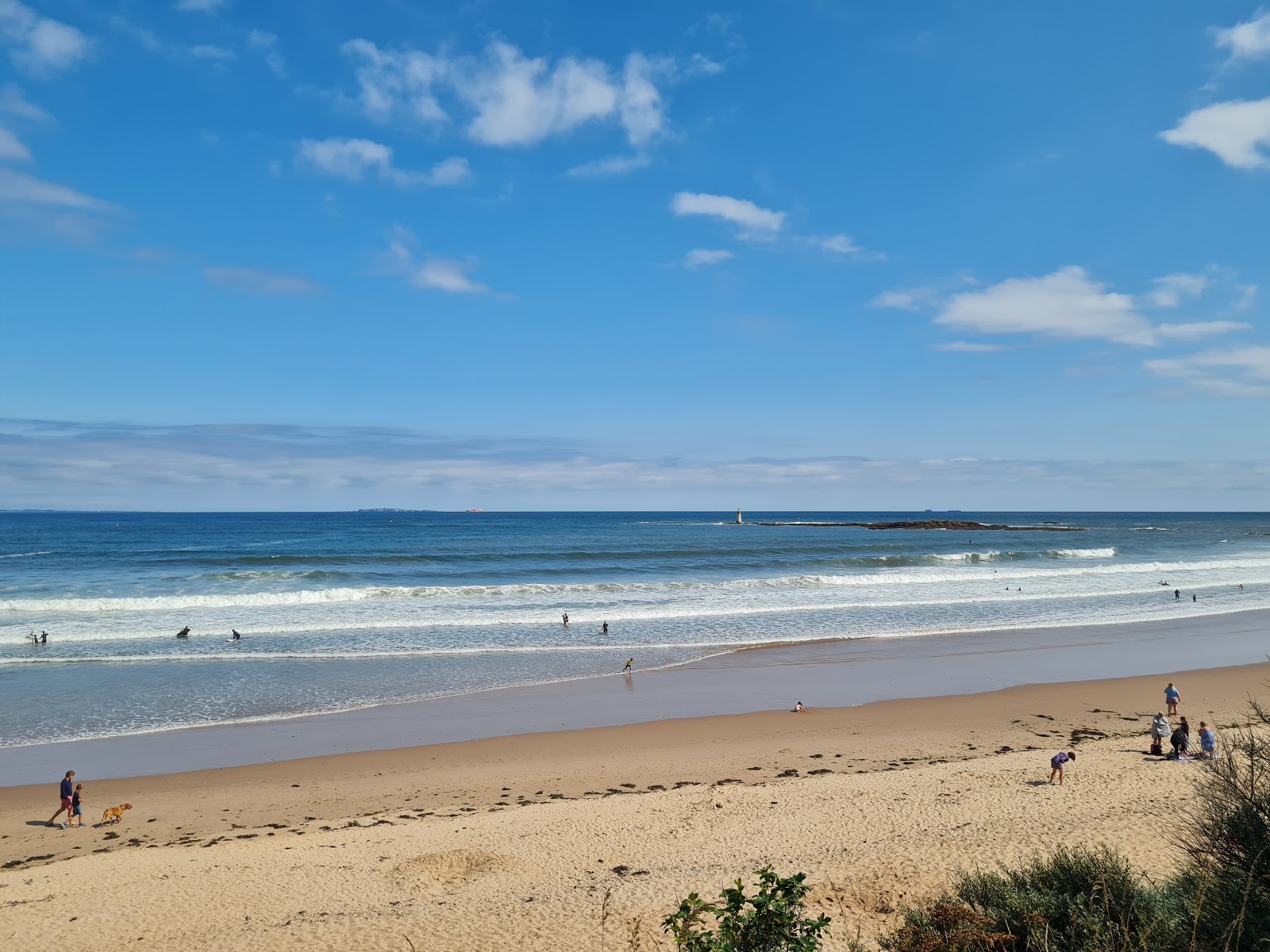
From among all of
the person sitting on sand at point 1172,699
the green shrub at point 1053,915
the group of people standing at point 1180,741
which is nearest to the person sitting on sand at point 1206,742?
the group of people standing at point 1180,741

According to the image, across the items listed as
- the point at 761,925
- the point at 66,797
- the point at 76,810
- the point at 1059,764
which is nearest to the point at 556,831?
the point at 761,925

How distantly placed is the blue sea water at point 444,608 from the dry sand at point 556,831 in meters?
5.71

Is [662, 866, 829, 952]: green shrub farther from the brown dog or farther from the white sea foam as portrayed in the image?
the white sea foam

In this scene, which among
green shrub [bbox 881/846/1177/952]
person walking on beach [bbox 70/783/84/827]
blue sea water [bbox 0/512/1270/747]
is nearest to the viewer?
green shrub [bbox 881/846/1177/952]

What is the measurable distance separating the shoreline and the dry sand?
3.29 ft

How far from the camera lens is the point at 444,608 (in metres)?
34.8

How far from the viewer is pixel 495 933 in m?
8.48

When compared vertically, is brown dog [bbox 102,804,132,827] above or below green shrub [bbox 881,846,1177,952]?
below

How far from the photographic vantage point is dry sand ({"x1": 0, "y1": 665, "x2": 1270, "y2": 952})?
29.1 feet

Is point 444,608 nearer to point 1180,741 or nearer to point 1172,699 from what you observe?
point 1172,699

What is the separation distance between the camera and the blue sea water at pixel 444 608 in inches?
821

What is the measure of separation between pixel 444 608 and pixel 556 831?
24502 millimetres

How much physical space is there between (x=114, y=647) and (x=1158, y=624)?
128 ft

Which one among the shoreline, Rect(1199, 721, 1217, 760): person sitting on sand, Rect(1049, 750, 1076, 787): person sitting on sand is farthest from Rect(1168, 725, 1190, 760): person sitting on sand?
the shoreline
